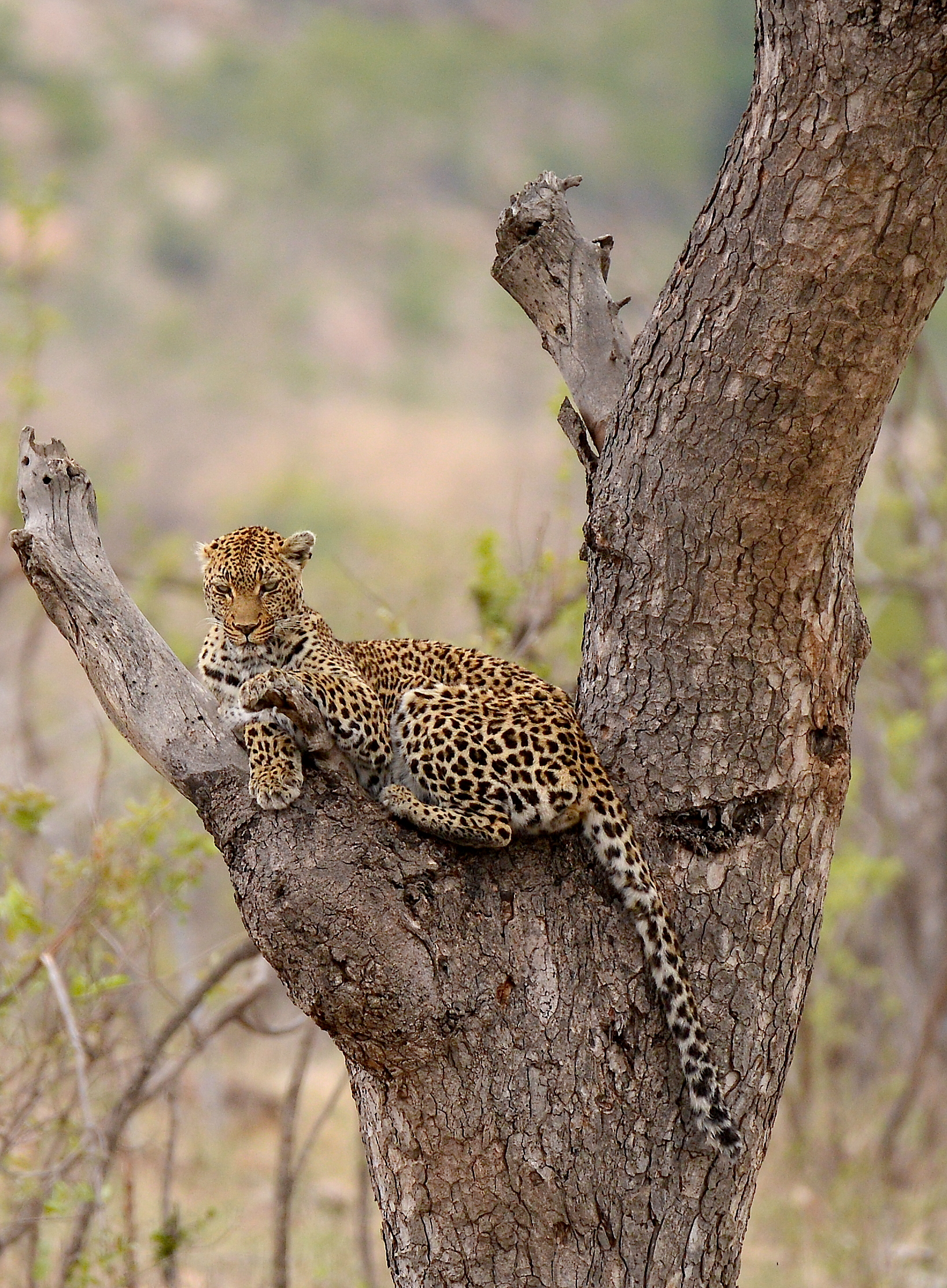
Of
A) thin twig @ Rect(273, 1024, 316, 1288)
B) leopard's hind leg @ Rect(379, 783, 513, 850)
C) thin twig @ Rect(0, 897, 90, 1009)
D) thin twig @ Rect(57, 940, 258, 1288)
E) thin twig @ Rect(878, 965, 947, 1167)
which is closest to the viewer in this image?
leopard's hind leg @ Rect(379, 783, 513, 850)

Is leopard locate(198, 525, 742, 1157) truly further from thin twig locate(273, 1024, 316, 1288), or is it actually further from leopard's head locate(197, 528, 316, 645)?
thin twig locate(273, 1024, 316, 1288)

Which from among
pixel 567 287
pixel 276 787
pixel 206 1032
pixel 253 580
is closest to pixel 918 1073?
pixel 206 1032

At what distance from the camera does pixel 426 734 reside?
217 inches

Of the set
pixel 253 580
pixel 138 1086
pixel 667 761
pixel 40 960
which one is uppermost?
pixel 253 580

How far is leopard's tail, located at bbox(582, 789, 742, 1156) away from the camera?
190 inches

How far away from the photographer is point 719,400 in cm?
488

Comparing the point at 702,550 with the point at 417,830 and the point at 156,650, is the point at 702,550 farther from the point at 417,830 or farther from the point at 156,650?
the point at 156,650

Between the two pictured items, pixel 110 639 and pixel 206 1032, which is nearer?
pixel 110 639

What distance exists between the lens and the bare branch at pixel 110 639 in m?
5.04

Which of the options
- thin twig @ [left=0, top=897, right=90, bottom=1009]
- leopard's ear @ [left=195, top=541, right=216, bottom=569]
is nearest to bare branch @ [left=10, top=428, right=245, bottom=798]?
leopard's ear @ [left=195, top=541, right=216, bottom=569]

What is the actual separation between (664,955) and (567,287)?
8.97ft

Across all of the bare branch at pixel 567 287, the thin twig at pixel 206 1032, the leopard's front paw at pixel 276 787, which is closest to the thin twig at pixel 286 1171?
the thin twig at pixel 206 1032

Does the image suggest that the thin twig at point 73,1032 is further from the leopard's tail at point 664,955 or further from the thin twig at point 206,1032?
the leopard's tail at point 664,955

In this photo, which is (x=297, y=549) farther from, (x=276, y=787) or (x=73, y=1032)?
(x=73, y=1032)
